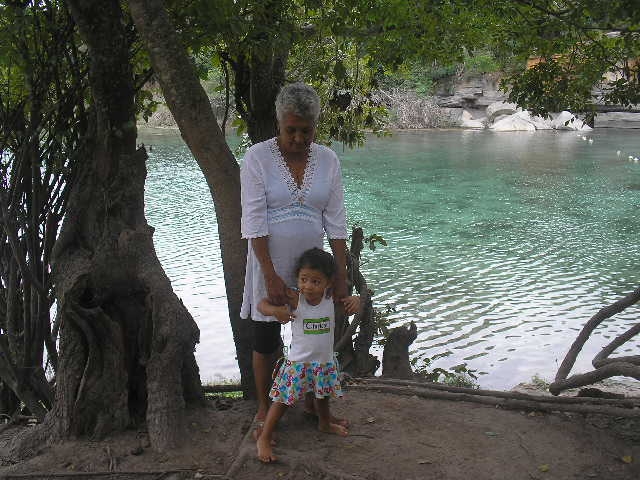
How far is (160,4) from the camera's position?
3033 millimetres

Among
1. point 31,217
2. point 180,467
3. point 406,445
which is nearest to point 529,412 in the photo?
point 406,445

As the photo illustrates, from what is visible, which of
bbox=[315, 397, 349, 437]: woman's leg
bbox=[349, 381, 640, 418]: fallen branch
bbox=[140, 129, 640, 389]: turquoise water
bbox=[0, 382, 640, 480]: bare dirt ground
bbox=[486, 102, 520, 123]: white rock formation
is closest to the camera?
bbox=[0, 382, 640, 480]: bare dirt ground

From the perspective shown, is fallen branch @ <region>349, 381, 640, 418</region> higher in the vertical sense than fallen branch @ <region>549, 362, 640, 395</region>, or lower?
lower

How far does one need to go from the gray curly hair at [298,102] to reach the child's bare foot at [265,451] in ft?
4.08

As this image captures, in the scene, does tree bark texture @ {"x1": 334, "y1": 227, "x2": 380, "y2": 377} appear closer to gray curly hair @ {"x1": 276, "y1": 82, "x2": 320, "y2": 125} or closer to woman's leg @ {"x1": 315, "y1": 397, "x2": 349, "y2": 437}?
woman's leg @ {"x1": 315, "y1": 397, "x2": 349, "y2": 437}

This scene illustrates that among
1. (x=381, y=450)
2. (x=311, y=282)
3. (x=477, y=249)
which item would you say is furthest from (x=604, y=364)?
(x=477, y=249)

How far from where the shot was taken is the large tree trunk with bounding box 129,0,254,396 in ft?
10.0

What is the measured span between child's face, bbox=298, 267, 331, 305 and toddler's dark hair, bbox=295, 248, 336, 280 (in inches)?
0.5

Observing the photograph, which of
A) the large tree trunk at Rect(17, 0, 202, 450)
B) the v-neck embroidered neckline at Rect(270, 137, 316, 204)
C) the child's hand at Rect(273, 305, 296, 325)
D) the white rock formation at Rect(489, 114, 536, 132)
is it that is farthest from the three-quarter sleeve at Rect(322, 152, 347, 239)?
the white rock formation at Rect(489, 114, 536, 132)

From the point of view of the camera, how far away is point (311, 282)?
2.64 meters

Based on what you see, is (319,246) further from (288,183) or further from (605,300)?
(605,300)

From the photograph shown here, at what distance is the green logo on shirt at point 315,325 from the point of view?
2697 millimetres

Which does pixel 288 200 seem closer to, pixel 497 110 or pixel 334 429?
pixel 334 429

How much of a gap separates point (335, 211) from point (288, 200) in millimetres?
210
